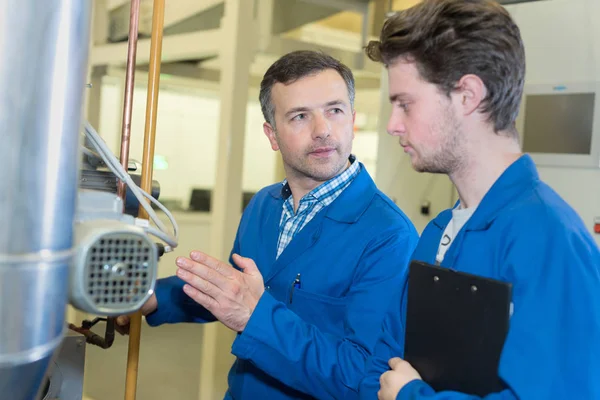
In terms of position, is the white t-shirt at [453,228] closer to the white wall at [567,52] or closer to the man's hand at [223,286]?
the man's hand at [223,286]

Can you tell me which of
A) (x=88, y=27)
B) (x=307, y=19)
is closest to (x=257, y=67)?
(x=307, y=19)

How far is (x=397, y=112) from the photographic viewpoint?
97cm

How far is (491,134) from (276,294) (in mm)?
625

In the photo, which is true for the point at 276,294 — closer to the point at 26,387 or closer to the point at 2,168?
the point at 26,387

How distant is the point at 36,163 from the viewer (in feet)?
1.66

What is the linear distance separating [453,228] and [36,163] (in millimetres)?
681

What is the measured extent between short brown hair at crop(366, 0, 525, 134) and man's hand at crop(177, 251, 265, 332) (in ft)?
1.50

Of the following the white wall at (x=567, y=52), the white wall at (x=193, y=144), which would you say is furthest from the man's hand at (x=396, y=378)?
the white wall at (x=193, y=144)

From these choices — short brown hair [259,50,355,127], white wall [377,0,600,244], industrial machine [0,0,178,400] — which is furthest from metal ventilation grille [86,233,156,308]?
white wall [377,0,600,244]

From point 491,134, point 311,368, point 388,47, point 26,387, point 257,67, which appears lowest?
point 311,368

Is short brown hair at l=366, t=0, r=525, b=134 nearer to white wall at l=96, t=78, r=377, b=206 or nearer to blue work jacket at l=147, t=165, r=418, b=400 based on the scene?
blue work jacket at l=147, t=165, r=418, b=400

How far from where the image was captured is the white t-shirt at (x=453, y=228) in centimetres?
96

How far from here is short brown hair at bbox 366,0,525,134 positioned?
2.97 ft

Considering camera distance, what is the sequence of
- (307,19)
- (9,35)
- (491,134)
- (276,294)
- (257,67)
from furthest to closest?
(257,67)
(307,19)
(276,294)
(491,134)
(9,35)
